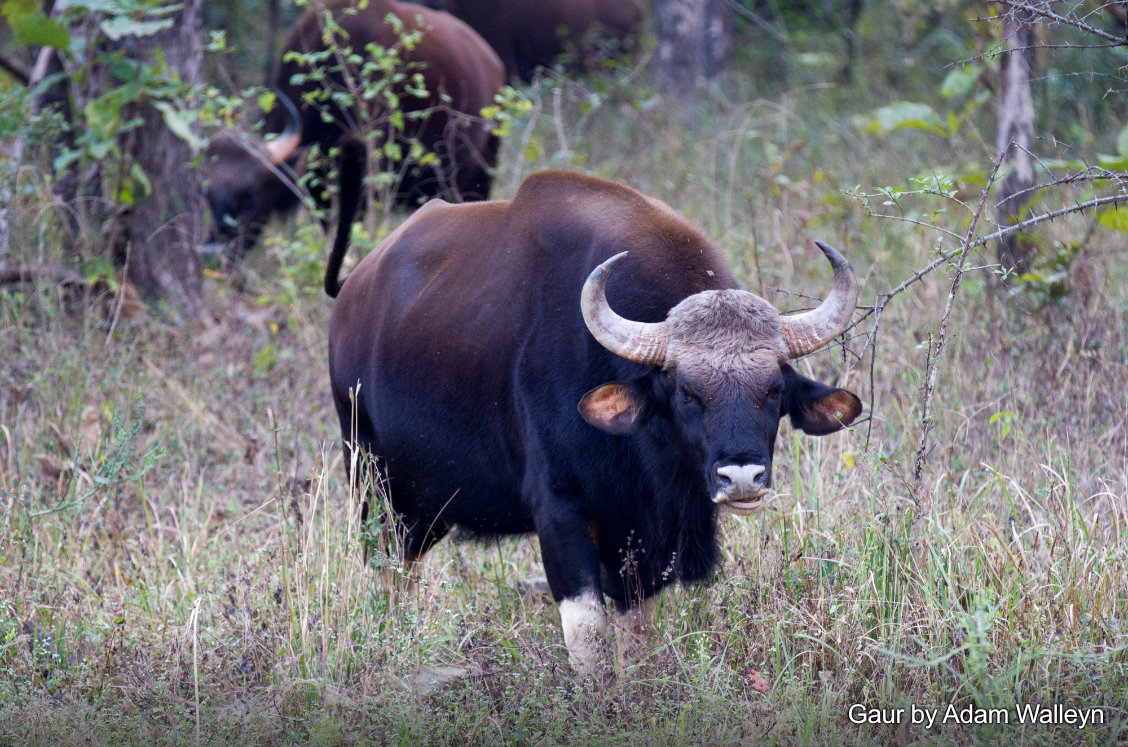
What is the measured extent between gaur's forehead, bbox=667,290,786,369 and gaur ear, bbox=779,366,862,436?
0.17 metres

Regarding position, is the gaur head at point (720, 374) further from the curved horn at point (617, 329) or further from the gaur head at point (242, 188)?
the gaur head at point (242, 188)

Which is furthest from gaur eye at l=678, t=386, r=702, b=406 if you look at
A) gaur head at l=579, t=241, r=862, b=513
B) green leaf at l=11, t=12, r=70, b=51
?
green leaf at l=11, t=12, r=70, b=51

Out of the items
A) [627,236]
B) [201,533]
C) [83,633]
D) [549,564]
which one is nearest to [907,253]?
[627,236]

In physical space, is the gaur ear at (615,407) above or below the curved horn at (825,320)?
below

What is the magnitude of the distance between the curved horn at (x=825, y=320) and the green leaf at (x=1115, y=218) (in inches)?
75.3

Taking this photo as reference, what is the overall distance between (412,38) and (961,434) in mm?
4073

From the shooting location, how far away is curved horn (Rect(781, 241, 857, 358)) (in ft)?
13.2

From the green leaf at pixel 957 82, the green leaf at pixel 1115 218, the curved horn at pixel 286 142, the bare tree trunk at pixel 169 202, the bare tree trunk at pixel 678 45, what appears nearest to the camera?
the green leaf at pixel 1115 218

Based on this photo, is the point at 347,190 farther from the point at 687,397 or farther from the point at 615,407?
the point at 687,397

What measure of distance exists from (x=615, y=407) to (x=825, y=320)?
78 centimetres

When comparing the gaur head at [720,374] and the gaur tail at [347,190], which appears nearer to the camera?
the gaur head at [720,374]

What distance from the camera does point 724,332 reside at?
12.8 ft

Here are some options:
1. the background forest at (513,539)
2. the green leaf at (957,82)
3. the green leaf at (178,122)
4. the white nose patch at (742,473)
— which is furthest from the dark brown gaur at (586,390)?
the green leaf at (957,82)

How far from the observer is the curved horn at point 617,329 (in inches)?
153
